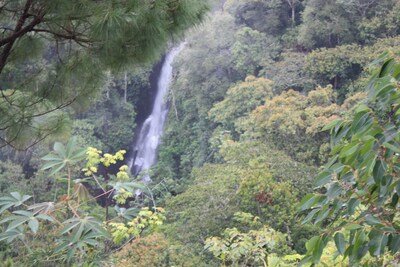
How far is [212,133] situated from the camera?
389 inches

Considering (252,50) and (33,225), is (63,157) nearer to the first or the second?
(33,225)

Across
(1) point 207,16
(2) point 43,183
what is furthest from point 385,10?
(2) point 43,183

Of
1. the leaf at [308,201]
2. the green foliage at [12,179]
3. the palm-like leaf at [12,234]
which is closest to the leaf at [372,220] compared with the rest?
the leaf at [308,201]

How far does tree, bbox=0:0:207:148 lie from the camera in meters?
1.55

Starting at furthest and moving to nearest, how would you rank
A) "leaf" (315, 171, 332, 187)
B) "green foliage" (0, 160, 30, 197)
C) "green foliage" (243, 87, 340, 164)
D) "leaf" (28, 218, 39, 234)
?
"green foliage" (0, 160, 30, 197) < "green foliage" (243, 87, 340, 164) < "leaf" (28, 218, 39, 234) < "leaf" (315, 171, 332, 187)

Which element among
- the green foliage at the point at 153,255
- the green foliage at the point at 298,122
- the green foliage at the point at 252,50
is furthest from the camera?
the green foliage at the point at 252,50

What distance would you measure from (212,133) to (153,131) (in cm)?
276

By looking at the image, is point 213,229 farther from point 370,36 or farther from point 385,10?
point 385,10

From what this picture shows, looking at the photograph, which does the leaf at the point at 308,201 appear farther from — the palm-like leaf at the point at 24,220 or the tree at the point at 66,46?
the tree at the point at 66,46

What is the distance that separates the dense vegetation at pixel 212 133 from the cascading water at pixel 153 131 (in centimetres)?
45

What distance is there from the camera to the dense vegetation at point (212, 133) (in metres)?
0.86

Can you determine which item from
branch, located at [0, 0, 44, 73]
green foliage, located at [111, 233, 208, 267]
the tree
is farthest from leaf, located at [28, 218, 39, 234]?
green foliage, located at [111, 233, 208, 267]

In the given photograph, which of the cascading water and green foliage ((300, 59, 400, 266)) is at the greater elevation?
green foliage ((300, 59, 400, 266))

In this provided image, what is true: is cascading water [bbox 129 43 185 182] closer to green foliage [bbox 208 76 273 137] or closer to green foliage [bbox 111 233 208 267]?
green foliage [bbox 208 76 273 137]
